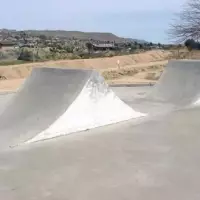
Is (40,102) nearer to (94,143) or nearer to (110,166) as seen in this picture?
(94,143)

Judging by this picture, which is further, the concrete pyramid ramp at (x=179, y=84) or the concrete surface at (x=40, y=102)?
the concrete pyramid ramp at (x=179, y=84)

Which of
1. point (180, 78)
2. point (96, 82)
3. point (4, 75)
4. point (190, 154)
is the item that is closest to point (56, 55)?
point (4, 75)

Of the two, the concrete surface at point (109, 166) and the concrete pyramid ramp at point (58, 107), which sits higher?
the concrete pyramid ramp at point (58, 107)

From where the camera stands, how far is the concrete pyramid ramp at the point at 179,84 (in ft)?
41.4

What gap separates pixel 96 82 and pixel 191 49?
1003 inches

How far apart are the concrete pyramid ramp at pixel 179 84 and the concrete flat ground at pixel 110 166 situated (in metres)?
3.11

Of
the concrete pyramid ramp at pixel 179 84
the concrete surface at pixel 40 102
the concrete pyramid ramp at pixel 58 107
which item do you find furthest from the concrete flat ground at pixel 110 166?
the concrete pyramid ramp at pixel 179 84

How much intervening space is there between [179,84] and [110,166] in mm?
7064

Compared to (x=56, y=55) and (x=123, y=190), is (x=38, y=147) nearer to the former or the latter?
(x=123, y=190)

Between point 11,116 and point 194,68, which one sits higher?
point 194,68

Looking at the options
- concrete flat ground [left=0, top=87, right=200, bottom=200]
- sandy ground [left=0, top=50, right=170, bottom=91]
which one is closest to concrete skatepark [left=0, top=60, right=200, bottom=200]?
concrete flat ground [left=0, top=87, right=200, bottom=200]

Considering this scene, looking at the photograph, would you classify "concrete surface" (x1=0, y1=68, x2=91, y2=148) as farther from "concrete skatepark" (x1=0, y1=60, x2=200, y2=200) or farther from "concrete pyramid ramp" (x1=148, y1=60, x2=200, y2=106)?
"concrete pyramid ramp" (x1=148, y1=60, x2=200, y2=106)

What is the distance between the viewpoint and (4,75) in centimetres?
2808

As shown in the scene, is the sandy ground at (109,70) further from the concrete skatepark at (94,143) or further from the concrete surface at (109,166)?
the concrete surface at (109,166)
